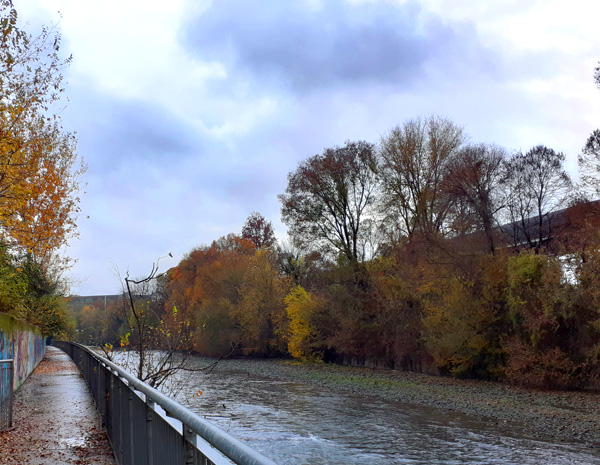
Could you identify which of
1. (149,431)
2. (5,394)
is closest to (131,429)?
(149,431)

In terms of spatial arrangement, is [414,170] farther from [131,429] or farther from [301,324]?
[131,429]

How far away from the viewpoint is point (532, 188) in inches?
1476

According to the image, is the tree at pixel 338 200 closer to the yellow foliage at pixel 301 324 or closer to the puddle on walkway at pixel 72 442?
the yellow foliage at pixel 301 324

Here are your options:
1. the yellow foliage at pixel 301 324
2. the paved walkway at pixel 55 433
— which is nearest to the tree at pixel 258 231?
the yellow foliage at pixel 301 324

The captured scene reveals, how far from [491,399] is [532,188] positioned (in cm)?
1831

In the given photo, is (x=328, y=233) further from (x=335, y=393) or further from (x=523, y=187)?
(x=335, y=393)

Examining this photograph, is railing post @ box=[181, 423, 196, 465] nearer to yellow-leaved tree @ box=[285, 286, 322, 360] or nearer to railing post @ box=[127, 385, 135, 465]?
railing post @ box=[127, 385, 135, 465]

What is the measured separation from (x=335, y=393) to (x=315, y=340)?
20687 millimetres

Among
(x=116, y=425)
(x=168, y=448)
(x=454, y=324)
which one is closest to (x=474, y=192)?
(x=454, y=324)

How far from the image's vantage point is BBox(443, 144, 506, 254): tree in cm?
3369

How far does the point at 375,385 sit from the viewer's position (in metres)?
29.4

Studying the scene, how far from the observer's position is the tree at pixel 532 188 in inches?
1455

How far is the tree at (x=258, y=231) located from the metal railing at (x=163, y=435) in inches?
3193

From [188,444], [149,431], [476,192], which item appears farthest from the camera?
[476,192]
